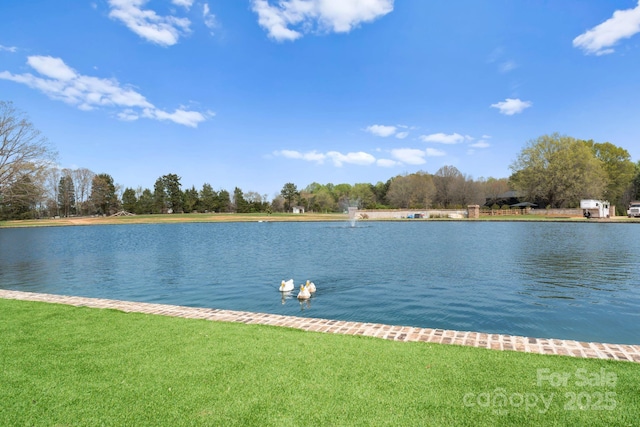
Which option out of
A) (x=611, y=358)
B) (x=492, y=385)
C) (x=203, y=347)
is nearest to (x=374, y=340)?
(x=492, y=385)

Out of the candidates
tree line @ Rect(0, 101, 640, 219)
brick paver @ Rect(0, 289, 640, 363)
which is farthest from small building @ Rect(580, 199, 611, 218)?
brick paver @ Rect(0, 289, 640, 363)

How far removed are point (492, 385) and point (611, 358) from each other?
6.72ft

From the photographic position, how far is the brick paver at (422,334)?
5.06m

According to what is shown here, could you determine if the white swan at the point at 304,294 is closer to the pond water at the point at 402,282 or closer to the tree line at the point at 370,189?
the pond water at the point at 402,282

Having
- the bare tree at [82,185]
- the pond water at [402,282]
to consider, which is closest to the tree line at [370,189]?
the bare tree at [82,185]

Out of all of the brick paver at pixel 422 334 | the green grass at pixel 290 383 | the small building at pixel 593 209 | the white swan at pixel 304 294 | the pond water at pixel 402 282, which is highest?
the small building at pixel 593 209

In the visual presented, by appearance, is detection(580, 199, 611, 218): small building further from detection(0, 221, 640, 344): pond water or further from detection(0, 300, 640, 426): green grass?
detection(0, 300, 640, 426): green grass

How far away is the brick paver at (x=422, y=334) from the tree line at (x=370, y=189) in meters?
45.5

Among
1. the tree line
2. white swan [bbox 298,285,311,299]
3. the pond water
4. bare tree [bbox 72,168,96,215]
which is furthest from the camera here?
bare tree [bbox 72,168,96,215]

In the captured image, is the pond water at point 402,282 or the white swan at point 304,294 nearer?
the pond water at point 402,282

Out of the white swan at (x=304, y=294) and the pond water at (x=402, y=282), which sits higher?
the white swan at (x=304, y=294)

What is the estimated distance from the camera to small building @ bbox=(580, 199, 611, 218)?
52006 millimetres

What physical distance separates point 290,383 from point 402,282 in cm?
896

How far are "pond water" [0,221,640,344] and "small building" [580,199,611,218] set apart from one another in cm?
3555
